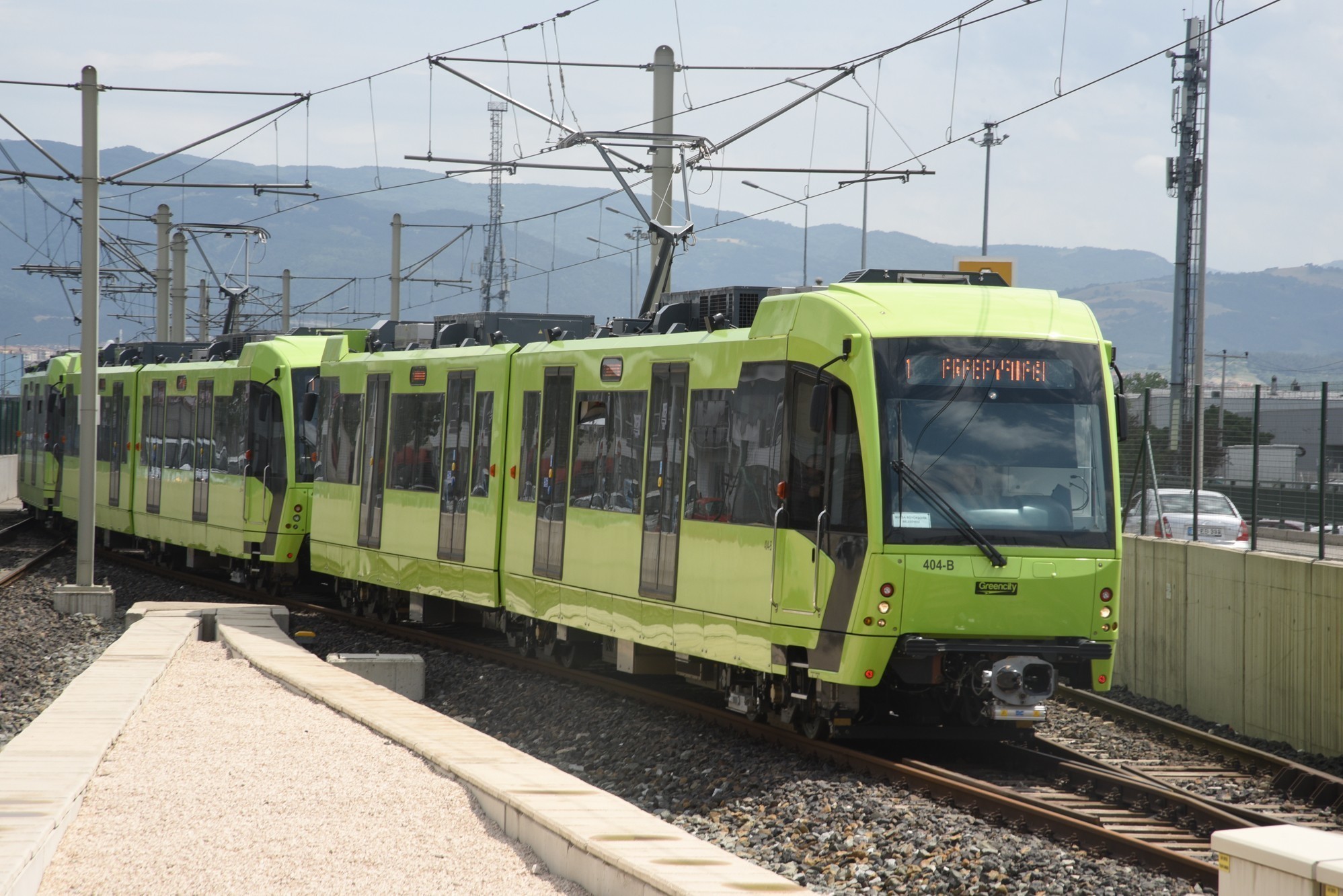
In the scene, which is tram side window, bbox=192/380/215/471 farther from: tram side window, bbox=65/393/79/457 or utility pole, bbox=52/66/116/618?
tram side window, bbox=65/393/79/457

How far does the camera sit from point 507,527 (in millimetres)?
16125

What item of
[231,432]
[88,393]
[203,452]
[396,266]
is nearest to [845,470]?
[88,393]

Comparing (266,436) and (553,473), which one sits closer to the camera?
(553,473)

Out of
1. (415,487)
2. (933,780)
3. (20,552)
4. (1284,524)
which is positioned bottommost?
(20,552)

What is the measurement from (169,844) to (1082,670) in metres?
6.16

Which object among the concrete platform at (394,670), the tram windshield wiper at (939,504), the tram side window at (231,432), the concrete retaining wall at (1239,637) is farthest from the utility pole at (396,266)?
the tram windshield wiper at (939,504)

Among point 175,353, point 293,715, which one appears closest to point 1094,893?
point 293,715

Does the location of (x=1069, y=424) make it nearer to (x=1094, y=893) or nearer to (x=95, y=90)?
(x=1094, y=893)

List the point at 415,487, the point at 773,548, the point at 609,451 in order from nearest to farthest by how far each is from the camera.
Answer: the point at 773,548 < the point at 609,451 < the point at 415,487

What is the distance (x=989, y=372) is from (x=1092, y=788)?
2781 mm

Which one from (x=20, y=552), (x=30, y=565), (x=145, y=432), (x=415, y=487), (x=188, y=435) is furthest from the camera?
(x=20, y=552)

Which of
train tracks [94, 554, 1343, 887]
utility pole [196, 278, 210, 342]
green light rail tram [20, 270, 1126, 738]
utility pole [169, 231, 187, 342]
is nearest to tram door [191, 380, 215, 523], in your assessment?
green light rail tram [20, 270, 1126, 738]

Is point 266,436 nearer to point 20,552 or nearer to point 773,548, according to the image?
point 20,552

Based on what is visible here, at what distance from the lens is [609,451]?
13992mm
